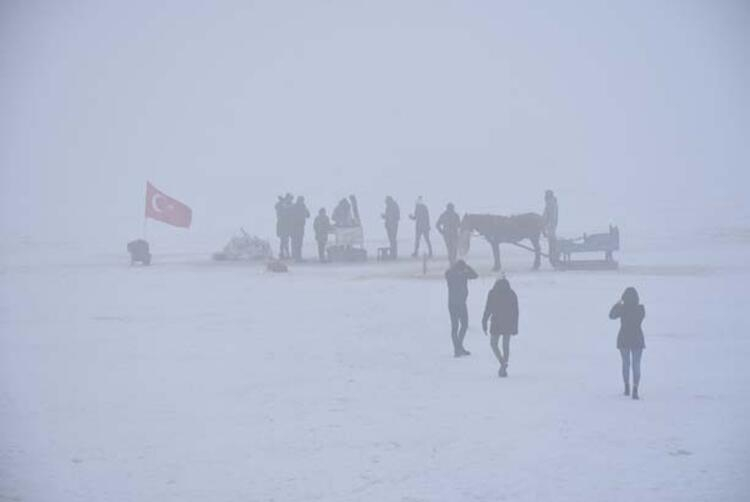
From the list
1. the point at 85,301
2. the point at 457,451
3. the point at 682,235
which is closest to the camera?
the point at 457,451

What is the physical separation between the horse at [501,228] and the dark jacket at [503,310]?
10.3 m

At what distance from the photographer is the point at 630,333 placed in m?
10.9

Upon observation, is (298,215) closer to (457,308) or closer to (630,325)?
(457,308)

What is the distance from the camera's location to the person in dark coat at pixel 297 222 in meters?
26.3

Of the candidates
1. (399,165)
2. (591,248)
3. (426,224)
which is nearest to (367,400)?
(591,248)

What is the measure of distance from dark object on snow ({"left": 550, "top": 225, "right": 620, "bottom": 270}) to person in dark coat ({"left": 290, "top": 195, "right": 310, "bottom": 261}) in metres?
7.17

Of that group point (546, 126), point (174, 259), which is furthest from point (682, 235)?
A: point (546, 126)

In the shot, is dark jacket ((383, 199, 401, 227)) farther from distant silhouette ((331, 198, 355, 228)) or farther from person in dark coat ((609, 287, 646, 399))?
person in dark coat ((609, 287, 646, 399))

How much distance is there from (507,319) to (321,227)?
14.4 meters

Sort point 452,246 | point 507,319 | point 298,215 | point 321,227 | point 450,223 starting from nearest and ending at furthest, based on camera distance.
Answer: point 507,319, point 450,223, point 452,246, point 321,227, point 298,215

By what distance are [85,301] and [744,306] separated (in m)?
13.7

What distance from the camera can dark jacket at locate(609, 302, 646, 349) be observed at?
1090 centimetres

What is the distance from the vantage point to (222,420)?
10.3 metres

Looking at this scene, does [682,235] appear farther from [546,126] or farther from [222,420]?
[546,126]
